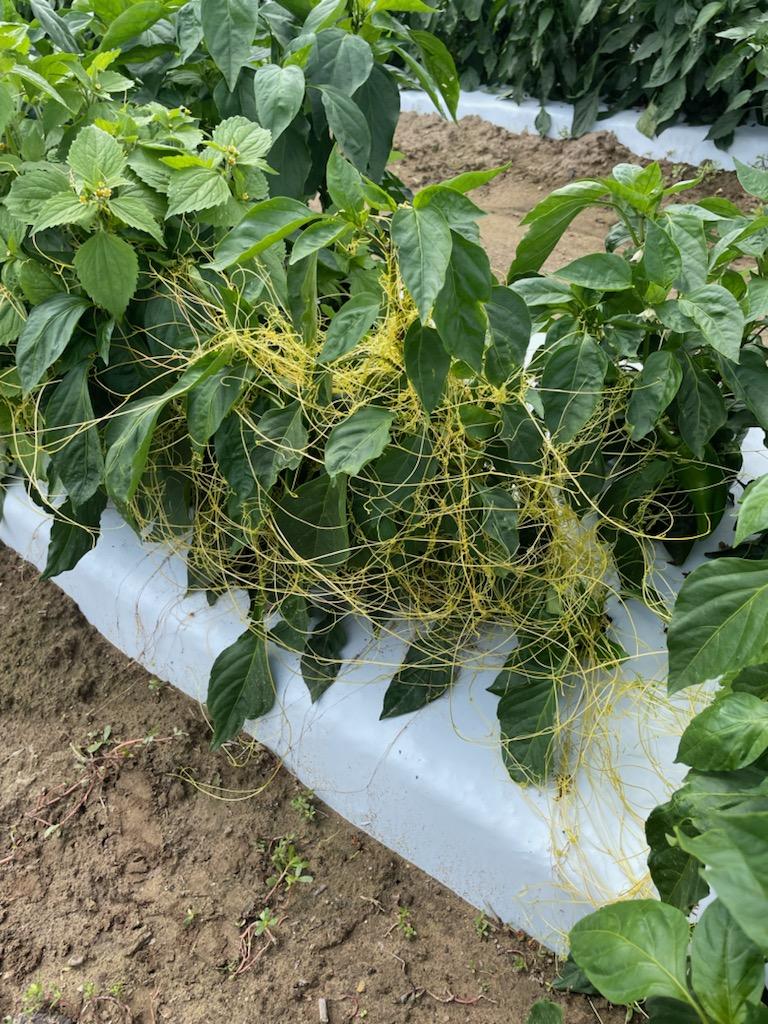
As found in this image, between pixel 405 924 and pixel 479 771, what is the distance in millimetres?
316

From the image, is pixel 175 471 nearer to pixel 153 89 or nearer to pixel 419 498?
pixel 419 498

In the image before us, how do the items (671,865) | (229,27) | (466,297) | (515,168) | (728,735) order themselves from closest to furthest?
(728,735) → (671,865) → (466,297) → (229,27) → (515,168)

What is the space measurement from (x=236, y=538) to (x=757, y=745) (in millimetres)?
983

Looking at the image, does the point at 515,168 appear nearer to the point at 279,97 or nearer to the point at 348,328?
the point at 279,97

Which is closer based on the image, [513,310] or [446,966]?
[513,310]

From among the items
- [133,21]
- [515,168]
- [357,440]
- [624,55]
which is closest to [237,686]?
[357,440]

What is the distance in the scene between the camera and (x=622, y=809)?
1.41 m

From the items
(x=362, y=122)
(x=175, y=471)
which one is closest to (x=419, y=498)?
(x=175, y=471)

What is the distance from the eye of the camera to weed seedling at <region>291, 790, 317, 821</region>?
174 cm

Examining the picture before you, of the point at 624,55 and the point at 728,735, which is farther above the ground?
the point at 728,735

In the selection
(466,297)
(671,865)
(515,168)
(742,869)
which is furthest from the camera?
(515,168)

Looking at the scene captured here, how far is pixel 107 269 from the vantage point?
1.50m

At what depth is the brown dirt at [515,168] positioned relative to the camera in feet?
13.6

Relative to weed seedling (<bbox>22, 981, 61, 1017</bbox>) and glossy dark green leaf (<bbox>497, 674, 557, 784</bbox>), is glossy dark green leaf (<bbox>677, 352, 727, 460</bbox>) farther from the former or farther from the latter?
weed seedling (<bbox>22, 981, 61, 1017</bbox>)
